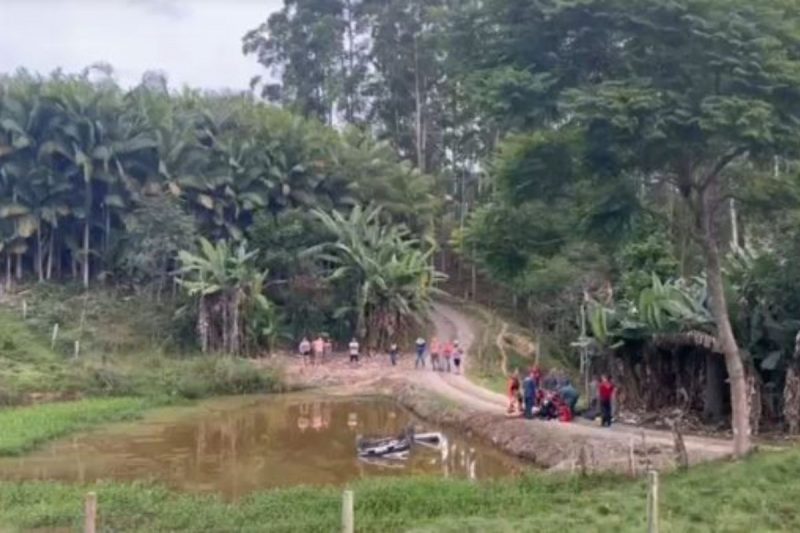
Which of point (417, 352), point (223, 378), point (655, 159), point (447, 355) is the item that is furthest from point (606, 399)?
point (417, 352)

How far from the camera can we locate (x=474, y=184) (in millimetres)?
47219

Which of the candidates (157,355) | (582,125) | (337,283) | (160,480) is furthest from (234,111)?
(582,125)

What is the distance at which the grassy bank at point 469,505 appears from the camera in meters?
10.8

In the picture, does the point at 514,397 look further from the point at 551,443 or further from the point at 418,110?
the point at 418,110

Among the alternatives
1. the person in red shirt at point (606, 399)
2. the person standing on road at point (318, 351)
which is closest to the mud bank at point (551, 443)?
the person in red shirt at point (606, 399)

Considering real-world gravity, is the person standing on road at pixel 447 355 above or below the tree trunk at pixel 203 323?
below

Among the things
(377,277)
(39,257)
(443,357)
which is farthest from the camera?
(39,257)

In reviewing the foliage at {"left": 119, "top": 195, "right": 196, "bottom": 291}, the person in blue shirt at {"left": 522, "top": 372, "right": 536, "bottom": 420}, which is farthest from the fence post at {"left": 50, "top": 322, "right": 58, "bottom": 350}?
the person in blue shirt at {"left": 522, "top": 372, "right": 536, "bottom": 420}

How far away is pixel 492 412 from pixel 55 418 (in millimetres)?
9613

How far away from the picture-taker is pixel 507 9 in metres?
13.3

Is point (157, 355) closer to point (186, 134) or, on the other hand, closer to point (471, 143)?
point (186, 134)

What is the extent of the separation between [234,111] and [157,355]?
11.5m

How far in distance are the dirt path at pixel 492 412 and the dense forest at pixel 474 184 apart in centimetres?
143

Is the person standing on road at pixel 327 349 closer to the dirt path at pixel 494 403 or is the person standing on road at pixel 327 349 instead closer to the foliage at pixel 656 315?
the dirt path at pixel 494 403
